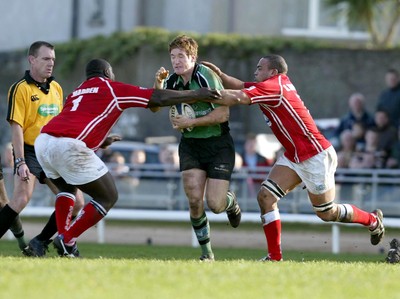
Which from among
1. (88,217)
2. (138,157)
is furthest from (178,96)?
(138,157)

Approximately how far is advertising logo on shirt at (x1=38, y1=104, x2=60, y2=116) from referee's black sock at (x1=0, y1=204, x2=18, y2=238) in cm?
114

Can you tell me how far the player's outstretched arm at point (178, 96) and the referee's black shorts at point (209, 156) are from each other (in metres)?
0.91

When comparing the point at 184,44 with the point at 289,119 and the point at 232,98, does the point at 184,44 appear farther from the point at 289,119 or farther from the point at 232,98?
the point at 289,119

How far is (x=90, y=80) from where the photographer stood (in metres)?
13.3

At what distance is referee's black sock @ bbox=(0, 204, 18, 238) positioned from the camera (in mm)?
A: 14297

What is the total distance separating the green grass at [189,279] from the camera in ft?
31.7

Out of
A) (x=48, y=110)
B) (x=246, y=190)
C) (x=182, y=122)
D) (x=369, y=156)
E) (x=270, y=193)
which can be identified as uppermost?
(x=182, y=122)

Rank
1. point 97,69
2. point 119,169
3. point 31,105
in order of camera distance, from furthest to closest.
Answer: point 119,169, point 31,105, point 97,69

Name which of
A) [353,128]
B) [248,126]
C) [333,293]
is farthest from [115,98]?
[248,126]

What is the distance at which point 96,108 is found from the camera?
13.1 metres

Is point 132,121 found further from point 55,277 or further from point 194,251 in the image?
point 55,277

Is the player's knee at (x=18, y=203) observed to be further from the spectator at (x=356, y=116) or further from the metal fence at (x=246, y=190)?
the spectator at (x=356, y=116)

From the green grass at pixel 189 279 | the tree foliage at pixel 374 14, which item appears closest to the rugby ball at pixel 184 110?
the green grass at pixel 189 279

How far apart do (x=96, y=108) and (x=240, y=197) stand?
834 cm
